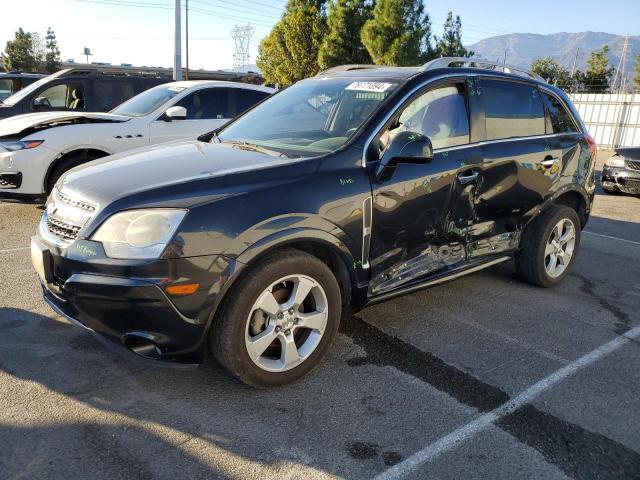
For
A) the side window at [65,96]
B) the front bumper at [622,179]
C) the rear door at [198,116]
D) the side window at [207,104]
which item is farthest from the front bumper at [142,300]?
the front bumper at [622,179]

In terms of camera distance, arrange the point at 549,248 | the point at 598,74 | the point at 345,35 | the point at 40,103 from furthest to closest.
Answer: the point at 598,74, the point at 345,35, the point at 40,103, the point at 549,248

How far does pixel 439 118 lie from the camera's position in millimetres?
3850

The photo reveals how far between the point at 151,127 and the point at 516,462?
6.37 meters

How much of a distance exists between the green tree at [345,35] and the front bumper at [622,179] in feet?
61.7

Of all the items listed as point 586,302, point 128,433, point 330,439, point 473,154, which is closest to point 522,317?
point 586,302

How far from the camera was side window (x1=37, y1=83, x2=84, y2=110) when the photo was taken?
29.8 feet

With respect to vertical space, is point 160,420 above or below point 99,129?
below

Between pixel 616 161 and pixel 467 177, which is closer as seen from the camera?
pixel 467 177

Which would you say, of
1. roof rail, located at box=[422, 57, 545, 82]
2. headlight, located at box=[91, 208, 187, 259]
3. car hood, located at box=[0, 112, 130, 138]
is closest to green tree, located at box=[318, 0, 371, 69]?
car hood, located at box=[0, 112, 130, 138]

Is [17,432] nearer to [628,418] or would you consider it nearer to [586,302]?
[628,418]

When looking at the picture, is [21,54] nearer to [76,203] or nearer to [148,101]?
[148,101]

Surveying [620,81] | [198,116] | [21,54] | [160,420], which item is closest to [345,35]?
[198,116]

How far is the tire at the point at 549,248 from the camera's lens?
4680 mm

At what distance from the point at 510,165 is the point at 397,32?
2205cm
